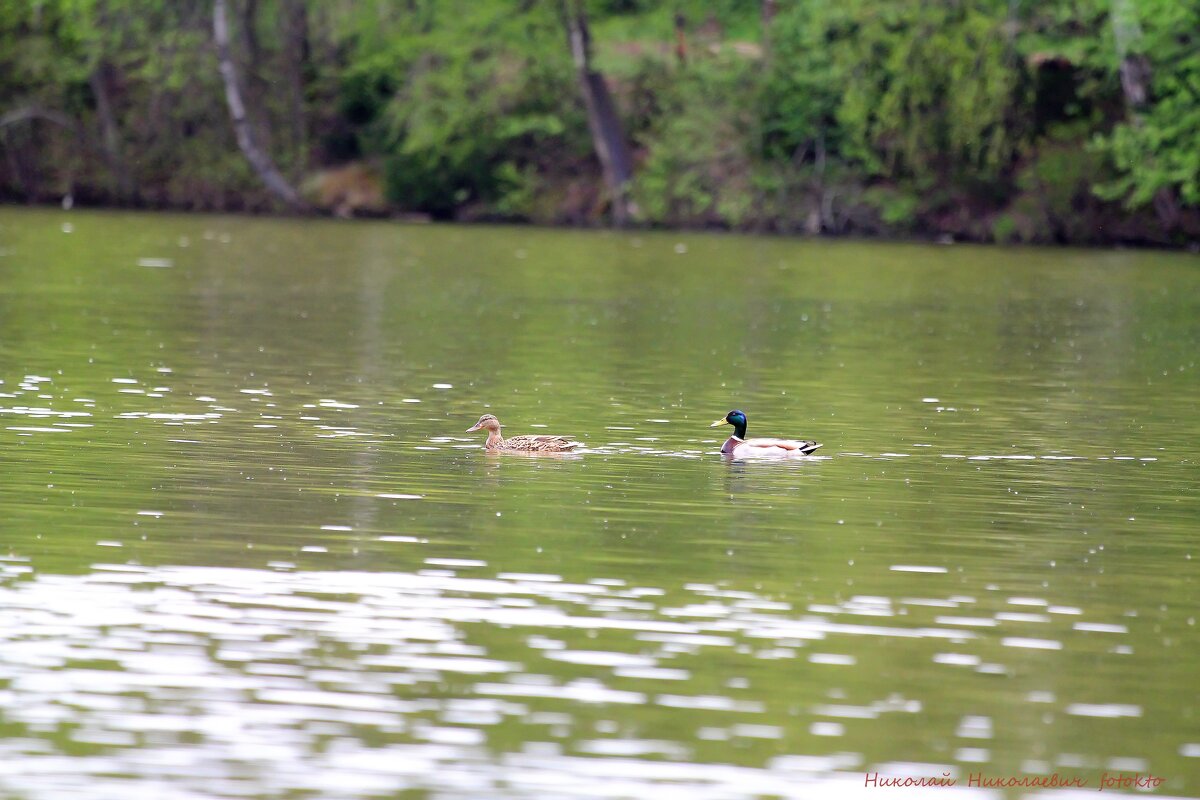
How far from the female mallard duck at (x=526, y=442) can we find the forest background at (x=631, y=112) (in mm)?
37438

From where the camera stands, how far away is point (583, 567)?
12688 millimetres

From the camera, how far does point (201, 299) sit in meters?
32.2

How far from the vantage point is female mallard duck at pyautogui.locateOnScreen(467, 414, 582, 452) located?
17031 millimetres

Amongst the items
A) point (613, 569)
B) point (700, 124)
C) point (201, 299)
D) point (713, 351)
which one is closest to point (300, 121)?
point (700, 124)

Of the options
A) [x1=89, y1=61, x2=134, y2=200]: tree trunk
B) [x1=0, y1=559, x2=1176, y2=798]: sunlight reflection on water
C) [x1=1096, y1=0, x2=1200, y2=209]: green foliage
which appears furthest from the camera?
[x1=89, y1=61, x2=134, y2=200]: tree trunk

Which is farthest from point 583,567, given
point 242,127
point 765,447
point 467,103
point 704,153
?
point 242,127

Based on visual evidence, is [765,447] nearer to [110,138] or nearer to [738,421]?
[738,421]

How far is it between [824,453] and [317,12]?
165ft

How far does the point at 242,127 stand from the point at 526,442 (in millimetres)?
49140

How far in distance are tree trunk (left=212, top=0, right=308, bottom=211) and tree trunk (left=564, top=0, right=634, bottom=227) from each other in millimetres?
9532

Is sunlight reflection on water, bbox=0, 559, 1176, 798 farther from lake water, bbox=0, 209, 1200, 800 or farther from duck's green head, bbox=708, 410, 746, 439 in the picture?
duck's green head, bbox=708, 410, 746, 439

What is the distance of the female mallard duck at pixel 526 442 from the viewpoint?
55.9ft

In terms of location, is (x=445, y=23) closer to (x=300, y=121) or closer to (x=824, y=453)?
(x=300, y=121)

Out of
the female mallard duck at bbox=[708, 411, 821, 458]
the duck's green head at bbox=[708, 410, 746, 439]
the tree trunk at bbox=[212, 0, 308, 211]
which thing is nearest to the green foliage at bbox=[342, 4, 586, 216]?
the tree trunk at bbox=[212, 0, 308, 211]
